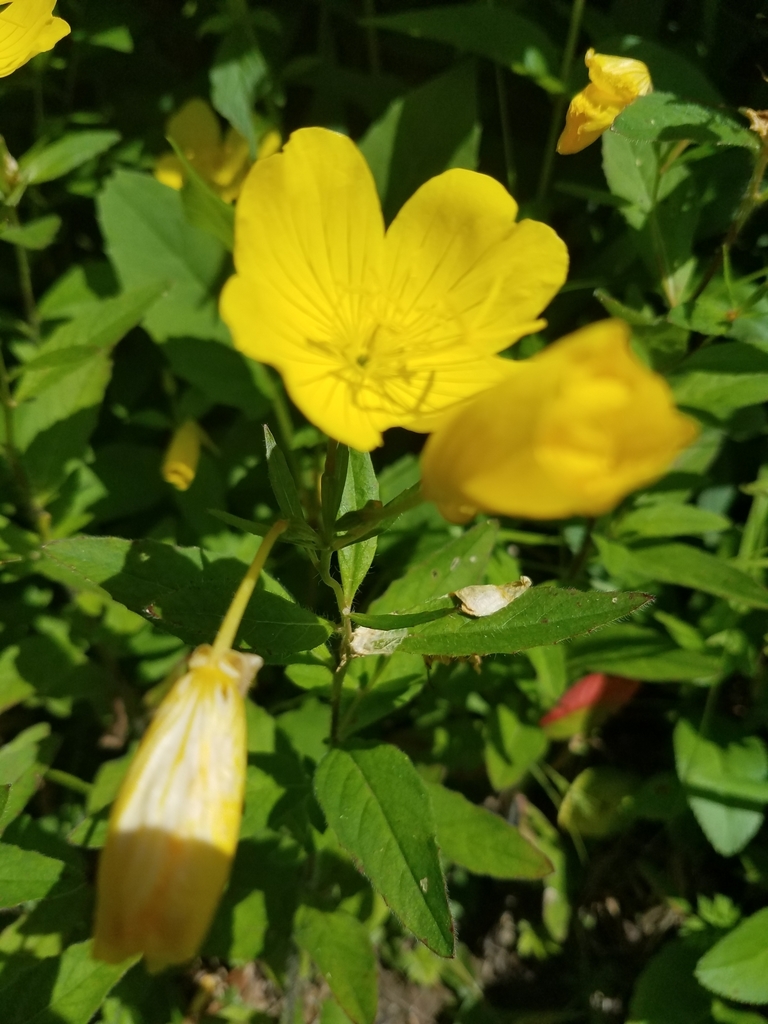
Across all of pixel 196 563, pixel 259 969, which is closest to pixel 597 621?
pixel 196 563

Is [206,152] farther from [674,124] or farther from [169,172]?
[674,124]

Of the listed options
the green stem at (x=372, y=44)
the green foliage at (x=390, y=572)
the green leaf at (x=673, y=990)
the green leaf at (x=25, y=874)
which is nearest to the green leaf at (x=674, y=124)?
the green foliage at (x=390, y=572)

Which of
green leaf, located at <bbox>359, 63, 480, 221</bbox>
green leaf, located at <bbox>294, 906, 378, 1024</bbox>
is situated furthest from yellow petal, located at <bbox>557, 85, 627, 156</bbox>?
green leaf, located at <bbox>294, 906, 378, 1024</bbox>

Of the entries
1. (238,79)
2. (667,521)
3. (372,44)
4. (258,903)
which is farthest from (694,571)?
(372,44)

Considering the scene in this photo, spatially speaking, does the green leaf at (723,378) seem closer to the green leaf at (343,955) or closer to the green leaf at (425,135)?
the green leaf at (425,135)

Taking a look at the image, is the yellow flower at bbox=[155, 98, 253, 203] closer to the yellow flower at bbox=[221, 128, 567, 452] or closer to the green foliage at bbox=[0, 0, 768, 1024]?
the green foliage at bbox=[0, 0, 768, 1024]

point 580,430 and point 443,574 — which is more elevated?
point 580,430

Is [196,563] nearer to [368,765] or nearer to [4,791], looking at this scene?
[368,765]
